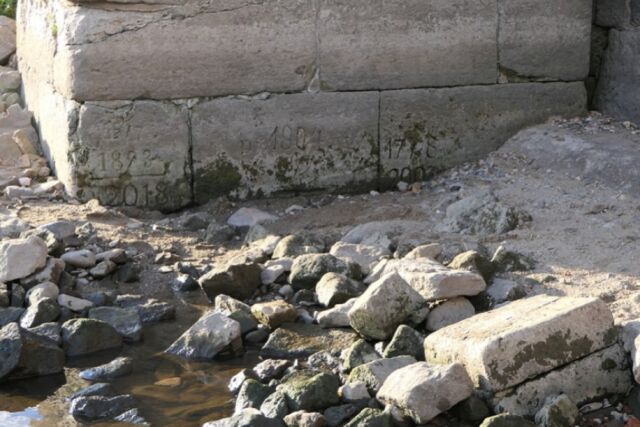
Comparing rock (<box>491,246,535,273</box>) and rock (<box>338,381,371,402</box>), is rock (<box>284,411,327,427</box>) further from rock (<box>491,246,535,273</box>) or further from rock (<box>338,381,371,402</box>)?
rock (<box>491,246,535,273</box>)

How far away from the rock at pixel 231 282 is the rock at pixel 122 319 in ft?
1.47

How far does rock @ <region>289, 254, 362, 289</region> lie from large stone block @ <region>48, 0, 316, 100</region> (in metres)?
1.51

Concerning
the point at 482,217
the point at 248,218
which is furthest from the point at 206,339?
the point at 482,217

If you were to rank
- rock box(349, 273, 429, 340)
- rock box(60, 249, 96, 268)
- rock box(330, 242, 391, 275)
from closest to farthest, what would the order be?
rock box(349, 273, 429, 340) → rock box(330, 242, 391, 275) → rock box(60, 249, 96, 268)

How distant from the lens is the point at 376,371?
16.6 feet

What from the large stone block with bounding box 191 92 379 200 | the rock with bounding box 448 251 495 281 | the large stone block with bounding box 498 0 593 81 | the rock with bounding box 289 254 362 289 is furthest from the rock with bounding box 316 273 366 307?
the large stone block with bounding box 498 0 593 81

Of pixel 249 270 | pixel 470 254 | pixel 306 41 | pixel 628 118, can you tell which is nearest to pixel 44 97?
pixel 306 41

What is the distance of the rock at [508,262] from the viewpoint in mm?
6066

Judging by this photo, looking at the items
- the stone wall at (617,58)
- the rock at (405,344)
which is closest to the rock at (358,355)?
the rock at (405,344)

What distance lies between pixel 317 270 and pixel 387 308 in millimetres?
813

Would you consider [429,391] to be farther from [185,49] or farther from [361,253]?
[185,49]

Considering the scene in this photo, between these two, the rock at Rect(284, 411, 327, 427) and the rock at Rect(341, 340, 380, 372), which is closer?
the rock at Rect(284, 411, 327, 427)

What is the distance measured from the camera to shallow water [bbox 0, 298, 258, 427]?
4.98m

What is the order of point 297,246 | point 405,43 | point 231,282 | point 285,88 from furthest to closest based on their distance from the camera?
point 405,43, point 285,88, point 297,246, point 231,282
